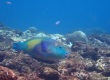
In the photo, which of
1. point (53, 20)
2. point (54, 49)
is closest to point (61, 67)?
point (54, 49)

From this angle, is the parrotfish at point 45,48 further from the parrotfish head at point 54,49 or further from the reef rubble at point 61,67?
the reef rubble at point 61,67

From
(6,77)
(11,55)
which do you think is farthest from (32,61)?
(6,77)

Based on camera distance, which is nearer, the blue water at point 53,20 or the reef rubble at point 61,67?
the reef rubble at point 61,67

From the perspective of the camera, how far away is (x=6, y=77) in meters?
3.41

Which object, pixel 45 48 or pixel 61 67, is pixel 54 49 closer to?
pixel 45 48

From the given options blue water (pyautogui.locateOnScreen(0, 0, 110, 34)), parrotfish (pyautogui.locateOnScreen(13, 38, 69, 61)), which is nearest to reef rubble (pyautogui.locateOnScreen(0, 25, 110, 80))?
parrotfish (pyautogui.locateOnScreen(13, 38, 69, 61))

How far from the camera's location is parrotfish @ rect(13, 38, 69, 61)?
6609mm

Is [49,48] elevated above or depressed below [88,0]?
below

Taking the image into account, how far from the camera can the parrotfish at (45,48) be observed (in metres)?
6.61

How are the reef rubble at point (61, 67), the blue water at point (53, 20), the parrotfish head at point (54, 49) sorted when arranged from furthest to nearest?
the blue water at point (53, 20) < the parrotfish head at point (54, 49) < the reef rubble at point (61, 67)

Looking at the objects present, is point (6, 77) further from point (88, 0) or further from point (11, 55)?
point (88, 0)

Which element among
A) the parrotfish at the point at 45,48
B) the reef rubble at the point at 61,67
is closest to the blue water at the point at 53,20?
the reef rubble at the point at 61,67

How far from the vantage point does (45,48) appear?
6.82 meters

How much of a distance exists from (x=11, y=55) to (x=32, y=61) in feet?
4.28
